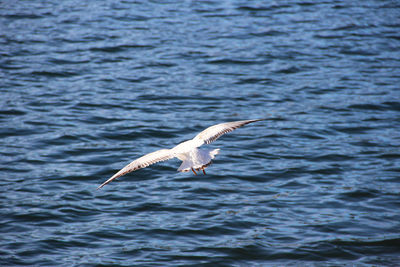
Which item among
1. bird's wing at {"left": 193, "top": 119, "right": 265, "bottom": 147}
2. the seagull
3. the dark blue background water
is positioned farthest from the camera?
the dark blue background water

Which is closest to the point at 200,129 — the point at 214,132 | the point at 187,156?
the point at 214,132

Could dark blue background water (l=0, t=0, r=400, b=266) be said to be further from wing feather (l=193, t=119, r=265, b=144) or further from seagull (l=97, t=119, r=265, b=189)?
wing feather (l=193, t=119, r=265, b=144)

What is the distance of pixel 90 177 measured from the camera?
889cm

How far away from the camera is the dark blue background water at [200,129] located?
295 inches

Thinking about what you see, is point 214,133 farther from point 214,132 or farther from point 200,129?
point 200,129

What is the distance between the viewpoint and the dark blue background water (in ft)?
24.5

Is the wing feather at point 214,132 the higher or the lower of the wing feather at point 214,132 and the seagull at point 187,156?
the higher

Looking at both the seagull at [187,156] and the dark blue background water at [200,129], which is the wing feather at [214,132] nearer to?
the seagull at [187,156]

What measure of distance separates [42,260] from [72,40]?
9.00 m

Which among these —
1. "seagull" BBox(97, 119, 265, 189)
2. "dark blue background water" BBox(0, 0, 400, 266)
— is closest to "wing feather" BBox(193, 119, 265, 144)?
"seagull" BBox(97, 119, 265, 189)

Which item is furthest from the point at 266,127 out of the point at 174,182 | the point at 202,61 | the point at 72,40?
the point at 72,40

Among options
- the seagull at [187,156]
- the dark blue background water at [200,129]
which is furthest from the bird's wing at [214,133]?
the dark blue background water at [200,129]

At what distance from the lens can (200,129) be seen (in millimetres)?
10391

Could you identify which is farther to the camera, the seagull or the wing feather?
the wing feather
